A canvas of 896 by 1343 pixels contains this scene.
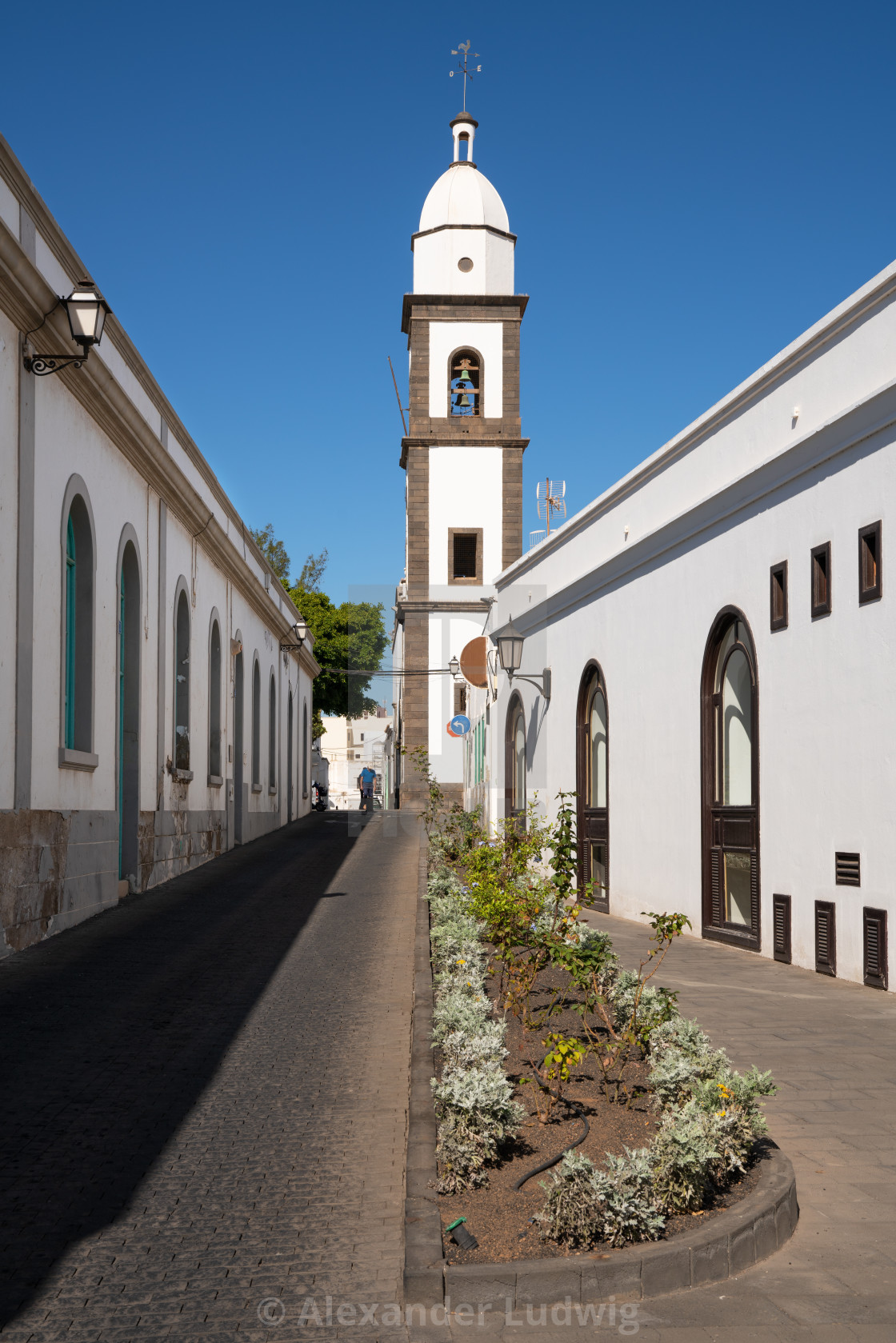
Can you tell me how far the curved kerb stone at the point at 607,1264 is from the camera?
369 cm

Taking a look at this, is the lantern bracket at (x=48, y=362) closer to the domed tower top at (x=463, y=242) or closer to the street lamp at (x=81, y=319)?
the street lamp at (x=81, y=319)

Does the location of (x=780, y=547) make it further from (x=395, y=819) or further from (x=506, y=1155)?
(x=395, y=819)

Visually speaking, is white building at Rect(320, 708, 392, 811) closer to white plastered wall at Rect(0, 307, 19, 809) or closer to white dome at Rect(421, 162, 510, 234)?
white dome at Rect(421, 162, 510, 234)

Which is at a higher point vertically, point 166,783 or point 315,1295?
point 166,783

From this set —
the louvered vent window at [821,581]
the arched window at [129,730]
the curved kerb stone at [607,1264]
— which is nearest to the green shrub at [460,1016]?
the curved kerb stone at [607,1264]

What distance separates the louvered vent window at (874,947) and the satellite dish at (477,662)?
16048 mm

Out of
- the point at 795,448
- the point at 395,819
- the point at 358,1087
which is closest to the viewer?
the point at 358,1087

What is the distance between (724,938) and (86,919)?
614cm

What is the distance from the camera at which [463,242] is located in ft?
131

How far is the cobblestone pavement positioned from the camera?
389 centimetres

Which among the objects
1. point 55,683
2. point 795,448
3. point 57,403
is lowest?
point 55,683

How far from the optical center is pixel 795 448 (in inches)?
396

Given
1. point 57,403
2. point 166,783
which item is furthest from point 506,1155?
point 166,783

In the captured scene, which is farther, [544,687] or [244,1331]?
[544,687]
